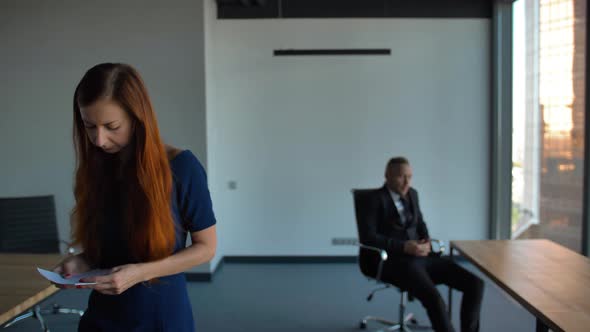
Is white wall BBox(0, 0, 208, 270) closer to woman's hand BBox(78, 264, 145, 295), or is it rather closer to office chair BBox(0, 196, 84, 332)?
office chair BBox(0, 196, 84, 332)

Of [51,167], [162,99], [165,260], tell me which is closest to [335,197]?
[162,99]

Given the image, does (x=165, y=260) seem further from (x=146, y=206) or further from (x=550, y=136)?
(x=550, y=136)

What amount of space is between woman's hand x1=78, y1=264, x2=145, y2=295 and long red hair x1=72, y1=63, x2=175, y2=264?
7 cm

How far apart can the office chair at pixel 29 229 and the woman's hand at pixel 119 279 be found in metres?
3.20

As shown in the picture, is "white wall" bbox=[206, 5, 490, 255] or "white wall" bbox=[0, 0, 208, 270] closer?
"white wall" bbox=[0, 0, 208, 270]

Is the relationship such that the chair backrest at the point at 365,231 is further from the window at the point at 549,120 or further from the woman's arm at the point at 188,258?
the woman's arm at the point at 188,258

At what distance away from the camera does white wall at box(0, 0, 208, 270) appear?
4820 millimetres

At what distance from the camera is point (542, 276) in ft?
8.34

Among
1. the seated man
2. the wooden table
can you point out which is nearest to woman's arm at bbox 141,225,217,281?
the wooden table

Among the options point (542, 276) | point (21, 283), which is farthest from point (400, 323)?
point (21, 283)

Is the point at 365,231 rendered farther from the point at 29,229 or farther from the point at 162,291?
the point at 29,229

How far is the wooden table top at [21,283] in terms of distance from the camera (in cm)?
198

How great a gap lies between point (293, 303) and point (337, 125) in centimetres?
222

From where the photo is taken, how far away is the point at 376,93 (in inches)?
223
